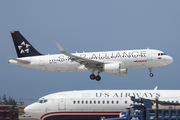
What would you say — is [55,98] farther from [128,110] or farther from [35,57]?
[35,57]

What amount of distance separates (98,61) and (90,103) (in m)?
17.8

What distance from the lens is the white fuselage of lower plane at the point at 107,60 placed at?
4256cm

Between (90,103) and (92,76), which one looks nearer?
(90,103)

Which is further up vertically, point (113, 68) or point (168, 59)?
point (168, 59)

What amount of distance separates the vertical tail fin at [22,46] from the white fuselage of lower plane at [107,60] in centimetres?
296

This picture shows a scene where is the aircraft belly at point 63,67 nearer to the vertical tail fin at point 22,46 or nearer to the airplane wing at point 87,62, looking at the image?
the airplane wing at point 87,62

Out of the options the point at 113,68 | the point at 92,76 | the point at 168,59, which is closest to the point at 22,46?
the point at 92,76

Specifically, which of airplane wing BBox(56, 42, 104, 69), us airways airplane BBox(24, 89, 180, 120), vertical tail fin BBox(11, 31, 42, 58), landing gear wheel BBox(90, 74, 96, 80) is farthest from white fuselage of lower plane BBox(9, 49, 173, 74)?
us airways airplane BBox(24, 89, 180, 120)

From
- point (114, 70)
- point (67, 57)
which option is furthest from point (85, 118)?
point (67, 57)

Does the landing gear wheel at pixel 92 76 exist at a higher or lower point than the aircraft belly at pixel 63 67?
lower

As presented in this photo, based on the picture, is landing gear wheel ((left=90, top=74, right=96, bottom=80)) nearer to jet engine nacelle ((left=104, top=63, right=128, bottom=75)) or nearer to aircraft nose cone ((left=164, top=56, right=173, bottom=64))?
jet engine nacelle ((left=104, top=63, right=128, bottom=75))

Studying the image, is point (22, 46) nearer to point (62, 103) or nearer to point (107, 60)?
point (107, 60)

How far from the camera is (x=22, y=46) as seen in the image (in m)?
54.1

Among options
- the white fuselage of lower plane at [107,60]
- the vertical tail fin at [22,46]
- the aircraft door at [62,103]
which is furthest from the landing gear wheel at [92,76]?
the aircraft door at [62,103]
